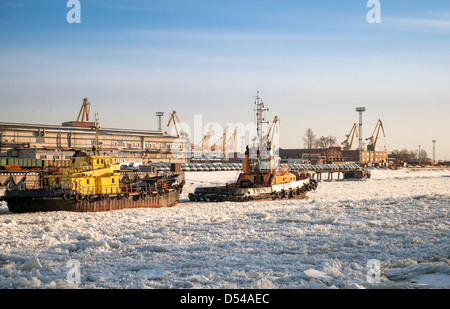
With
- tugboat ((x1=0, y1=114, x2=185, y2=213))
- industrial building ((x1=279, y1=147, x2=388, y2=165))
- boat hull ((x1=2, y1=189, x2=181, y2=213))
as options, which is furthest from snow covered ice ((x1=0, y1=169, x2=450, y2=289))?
industrial building ((x1=279, y1=147, x2=388, y2=165))

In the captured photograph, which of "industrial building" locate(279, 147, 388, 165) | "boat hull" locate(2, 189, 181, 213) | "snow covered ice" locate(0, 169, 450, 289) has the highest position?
"industrial building" locate(279, 147, 388, 165)

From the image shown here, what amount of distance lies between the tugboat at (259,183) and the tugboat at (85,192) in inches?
166

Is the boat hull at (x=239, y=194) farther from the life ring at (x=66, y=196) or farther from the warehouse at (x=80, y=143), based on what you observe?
the warehouse at (x=80, y=143)

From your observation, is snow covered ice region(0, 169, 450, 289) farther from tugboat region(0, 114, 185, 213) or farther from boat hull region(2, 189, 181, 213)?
tugboat region(0, 114, 185, 213)

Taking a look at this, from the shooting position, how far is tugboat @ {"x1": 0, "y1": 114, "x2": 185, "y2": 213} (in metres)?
27.7

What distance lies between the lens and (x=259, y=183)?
129 feet

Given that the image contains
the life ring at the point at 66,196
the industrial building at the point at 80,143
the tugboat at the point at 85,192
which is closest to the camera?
the tugboat at the point at 85,192

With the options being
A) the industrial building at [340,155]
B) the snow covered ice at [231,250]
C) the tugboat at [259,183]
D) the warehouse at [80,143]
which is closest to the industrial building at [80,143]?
the warehouse at [80,143]

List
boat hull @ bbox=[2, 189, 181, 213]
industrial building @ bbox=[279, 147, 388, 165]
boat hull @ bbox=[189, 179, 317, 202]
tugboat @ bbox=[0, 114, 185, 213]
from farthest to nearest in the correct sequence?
industrial building @ bbox=[279, 147, 388, 165] → boat hull @ bbox=[189, 179, 317, 202] → tugboat @ bbox=[0, 114, 185, 213] → boat hull @ bbox=[2, 189, 181, 213]

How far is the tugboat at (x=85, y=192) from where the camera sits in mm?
27672

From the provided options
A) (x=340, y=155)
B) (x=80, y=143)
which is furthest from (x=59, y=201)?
(x=340, y=155)

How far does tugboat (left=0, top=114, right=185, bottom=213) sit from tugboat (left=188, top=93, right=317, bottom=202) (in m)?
4.22
